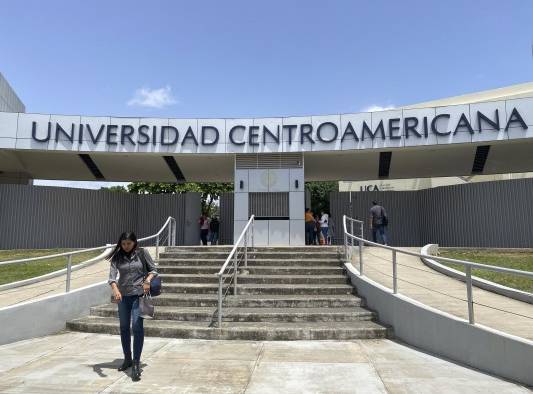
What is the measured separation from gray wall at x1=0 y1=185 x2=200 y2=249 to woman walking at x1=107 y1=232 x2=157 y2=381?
1244cm

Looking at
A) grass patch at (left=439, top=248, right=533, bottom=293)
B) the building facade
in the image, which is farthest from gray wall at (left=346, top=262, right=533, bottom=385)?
the building facade

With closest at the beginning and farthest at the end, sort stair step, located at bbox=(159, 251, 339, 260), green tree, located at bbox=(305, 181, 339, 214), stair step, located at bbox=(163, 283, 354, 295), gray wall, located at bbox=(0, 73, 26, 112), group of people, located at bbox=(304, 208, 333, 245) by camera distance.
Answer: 1. stair step, located at bbox=(163, 283, 354, 295)
2. stair step, located at bbox=(159, 251, 339, 260)
3. group of people, located at bbox=(304, 208, 333, 245)
4. gray wall, located at bbox=(0, 73, 26, 112)
5. green tree, located at bbox=(305, 181, 339, 214)

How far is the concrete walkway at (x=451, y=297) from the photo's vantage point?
5.21 m

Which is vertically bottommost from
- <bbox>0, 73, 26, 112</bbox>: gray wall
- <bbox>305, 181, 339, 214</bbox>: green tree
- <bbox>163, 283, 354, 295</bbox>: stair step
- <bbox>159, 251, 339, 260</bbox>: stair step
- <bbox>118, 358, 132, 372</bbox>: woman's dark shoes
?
<bbox>118, 358, 132, 372</bbox>: woman's dark shoes

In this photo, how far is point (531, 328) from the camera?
4.82m

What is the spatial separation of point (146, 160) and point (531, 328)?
13707 millimetres

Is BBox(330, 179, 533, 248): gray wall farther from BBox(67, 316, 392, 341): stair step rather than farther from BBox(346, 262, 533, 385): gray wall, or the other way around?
BBox(67, 316, 392, 341): stair step

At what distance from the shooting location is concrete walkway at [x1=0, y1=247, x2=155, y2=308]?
7156 mm

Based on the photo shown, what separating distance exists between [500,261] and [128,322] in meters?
9.02

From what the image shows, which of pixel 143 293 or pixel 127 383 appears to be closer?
pixel 127 383

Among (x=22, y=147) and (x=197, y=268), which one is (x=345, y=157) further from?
(x=22, y=147)

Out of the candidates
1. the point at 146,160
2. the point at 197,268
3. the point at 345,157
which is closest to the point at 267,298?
the point at 197,268

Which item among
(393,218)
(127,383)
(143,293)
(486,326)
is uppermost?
(393,218)

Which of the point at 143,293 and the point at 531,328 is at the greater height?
the point at 143,293
